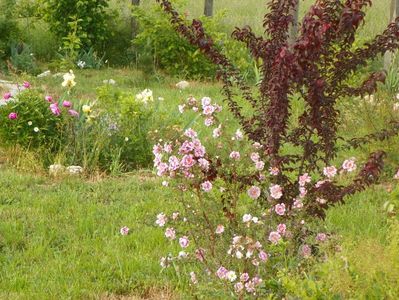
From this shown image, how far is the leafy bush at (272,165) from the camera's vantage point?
382 centimetres

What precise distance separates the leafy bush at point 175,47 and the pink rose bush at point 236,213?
855 cm

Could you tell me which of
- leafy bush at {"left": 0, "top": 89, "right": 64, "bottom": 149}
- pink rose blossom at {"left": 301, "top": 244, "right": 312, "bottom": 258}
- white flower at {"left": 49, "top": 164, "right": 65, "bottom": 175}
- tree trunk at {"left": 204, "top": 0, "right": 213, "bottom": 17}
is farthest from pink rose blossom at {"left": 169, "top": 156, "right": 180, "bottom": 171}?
tree trunk at {"left": 204, "top": 0, "right": 213, "bottom": 17}

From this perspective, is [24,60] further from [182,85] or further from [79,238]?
[79,238]

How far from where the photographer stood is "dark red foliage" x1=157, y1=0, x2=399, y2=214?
12.1 ft

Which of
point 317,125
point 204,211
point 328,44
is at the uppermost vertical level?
point 328,44

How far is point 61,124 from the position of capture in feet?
23.8

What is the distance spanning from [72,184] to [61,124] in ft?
2.83

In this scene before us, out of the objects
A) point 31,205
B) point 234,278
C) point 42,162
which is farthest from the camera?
point 42,162

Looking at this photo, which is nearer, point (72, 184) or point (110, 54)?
point (72, 184)

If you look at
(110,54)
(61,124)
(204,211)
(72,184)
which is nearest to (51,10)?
(110,54)

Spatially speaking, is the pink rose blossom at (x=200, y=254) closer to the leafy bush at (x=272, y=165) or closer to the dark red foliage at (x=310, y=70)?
the leafy bush at (x=272, y=165)

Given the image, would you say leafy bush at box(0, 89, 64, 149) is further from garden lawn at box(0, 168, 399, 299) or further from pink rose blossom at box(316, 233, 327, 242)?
pink rose blossom at box(316, 233, 327, 242)

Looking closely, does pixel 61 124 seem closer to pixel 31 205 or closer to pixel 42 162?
pixel 42 162

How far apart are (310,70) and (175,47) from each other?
30.6 feet
